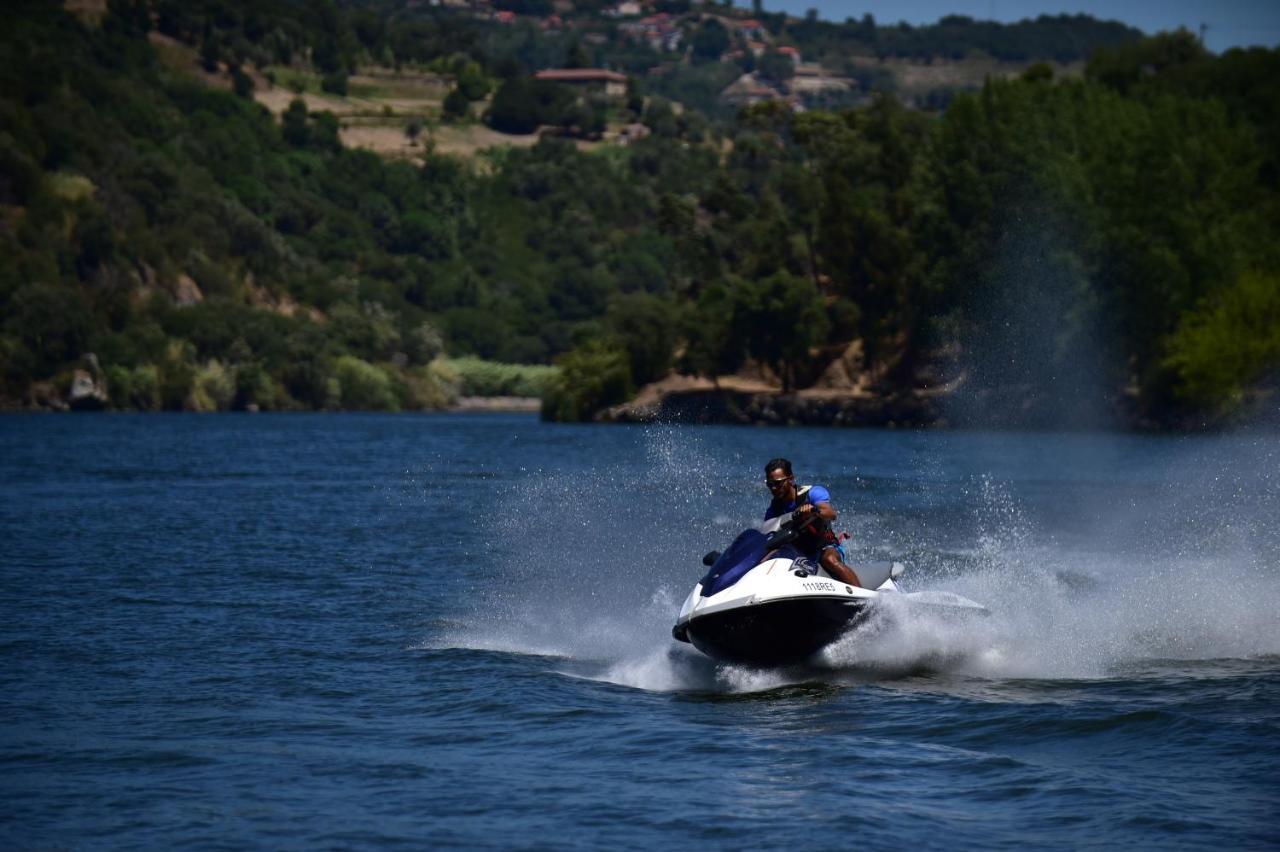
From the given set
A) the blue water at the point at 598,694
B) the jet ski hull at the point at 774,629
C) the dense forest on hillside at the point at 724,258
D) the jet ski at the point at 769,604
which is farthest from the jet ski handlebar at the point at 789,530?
the dense forest on hillside at the point at 724,258

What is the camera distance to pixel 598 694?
1691cm

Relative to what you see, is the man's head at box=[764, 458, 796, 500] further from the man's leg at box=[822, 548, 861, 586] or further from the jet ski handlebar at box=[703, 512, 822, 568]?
the man's leg at box=[822, 548, 861, 586]

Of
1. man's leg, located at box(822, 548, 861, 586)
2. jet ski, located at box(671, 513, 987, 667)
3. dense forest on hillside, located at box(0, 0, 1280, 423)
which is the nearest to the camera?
jet ski, located at box(671, 513, 987, 667)

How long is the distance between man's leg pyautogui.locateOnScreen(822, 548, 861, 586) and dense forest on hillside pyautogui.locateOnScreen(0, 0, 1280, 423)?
59136 mm

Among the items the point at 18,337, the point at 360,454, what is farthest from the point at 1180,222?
the point at 18,337

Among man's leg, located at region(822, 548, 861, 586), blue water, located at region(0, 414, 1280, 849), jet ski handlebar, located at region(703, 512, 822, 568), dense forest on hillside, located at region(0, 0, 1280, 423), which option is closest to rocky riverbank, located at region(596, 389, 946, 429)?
dense forest on hillside, located at region(0, 0, 1280, 423)

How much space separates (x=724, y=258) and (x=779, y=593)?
315 ft

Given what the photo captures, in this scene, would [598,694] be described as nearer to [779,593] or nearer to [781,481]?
[779,593]

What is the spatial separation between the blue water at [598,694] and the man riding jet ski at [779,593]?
423 millimetres

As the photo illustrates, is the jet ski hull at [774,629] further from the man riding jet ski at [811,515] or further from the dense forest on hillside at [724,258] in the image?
the dense forest on hillside at [724,258]

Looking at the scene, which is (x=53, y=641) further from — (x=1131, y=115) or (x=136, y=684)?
(x=1131, y=115)

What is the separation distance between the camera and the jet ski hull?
1627 centimetres

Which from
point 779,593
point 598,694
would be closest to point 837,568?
point 779,593

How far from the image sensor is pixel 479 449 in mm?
70250
